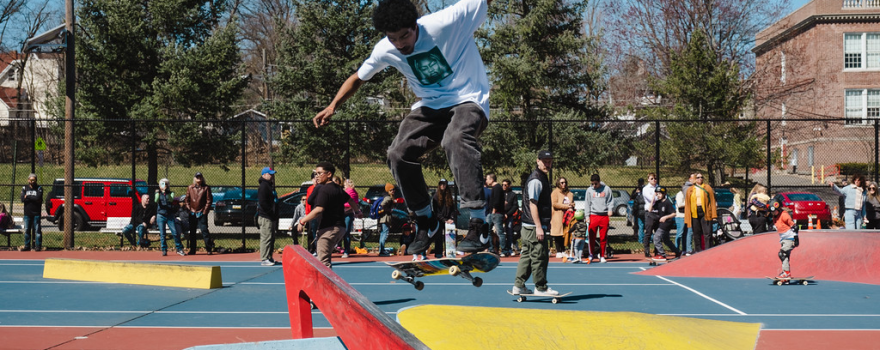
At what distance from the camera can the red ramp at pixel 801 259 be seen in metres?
12.0

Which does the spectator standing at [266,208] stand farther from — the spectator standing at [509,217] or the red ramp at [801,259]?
the red ramp at [801,259]

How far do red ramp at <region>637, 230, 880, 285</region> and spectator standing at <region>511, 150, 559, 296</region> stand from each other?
443cm

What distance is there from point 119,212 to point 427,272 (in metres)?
→ 17.5

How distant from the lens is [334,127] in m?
22.1

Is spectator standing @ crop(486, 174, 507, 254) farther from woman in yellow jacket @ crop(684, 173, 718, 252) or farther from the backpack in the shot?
woman in yellow jacket @ crop(684, 173, 718, 252)

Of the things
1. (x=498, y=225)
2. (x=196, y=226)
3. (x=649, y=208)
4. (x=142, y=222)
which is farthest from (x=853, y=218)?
(x=142, y=222)

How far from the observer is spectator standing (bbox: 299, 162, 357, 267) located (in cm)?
932

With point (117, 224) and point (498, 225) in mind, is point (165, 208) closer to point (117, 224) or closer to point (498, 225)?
point (117, 224)

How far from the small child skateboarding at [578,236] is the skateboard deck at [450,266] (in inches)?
331

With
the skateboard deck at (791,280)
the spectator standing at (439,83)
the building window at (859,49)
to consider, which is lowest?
the skateboard deck at (791,280)

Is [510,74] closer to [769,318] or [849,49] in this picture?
[769,318]

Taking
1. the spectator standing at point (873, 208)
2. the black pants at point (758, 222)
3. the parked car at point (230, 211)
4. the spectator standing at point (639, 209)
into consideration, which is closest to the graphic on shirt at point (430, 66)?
the spectator standing at point (639, 209)

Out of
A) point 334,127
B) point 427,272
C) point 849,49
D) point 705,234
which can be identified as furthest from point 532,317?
point 849,49

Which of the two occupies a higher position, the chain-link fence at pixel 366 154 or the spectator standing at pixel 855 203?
the chain-link fence at pixel 366 154
